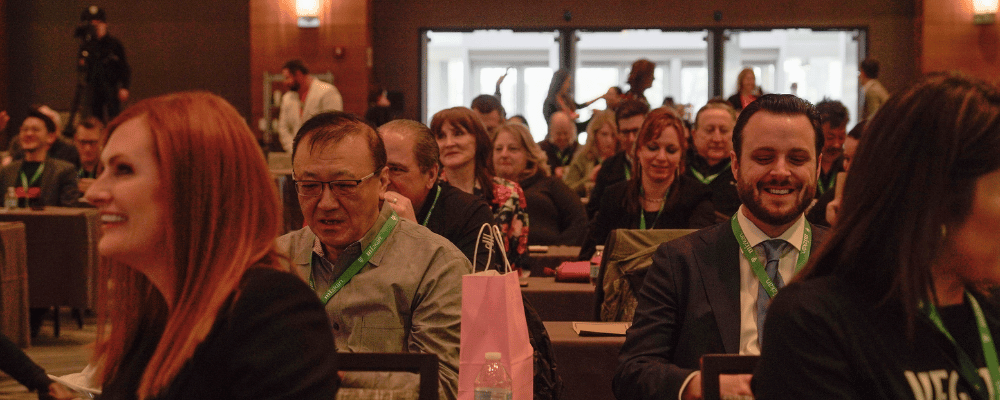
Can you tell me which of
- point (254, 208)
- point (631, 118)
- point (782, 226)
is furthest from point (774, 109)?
point (631, 118)

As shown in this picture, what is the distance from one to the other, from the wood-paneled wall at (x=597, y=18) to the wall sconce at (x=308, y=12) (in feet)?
2.93

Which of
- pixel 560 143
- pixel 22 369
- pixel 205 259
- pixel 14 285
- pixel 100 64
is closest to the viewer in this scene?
pixel 205 259

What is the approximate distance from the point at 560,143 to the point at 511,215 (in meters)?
4.47

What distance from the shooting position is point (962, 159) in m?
1.08

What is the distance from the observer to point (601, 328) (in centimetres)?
274

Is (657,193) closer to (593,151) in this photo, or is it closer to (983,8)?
(593,151)

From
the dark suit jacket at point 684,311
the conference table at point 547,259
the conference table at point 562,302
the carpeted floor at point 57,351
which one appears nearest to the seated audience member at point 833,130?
the conference table at point 547,259

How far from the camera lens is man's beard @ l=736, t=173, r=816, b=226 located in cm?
202

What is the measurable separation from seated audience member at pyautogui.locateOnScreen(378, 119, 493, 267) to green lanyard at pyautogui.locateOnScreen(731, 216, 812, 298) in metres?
1.18

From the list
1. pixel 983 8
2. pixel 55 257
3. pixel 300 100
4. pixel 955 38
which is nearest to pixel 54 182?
pixel 55 257

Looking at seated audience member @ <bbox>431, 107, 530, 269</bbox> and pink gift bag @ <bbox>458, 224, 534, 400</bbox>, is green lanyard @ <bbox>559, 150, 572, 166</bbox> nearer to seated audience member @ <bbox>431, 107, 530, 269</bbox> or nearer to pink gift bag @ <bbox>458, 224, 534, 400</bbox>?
seated audience member @ <bbox>431, 107, 530, 269</bbox>

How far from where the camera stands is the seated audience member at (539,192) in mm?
5430

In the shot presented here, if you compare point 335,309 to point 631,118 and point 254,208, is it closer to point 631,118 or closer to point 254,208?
point 254,208

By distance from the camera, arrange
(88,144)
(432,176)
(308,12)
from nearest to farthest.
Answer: (432,176), (88,144), (308,12)
